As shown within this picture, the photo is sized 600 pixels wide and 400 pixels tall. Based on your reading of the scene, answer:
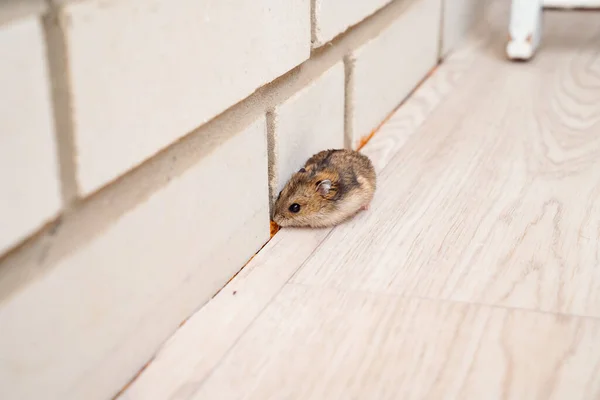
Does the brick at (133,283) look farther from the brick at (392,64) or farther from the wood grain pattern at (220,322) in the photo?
the brick at (392,64)

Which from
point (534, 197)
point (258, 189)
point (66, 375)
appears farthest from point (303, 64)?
point (66, 375)

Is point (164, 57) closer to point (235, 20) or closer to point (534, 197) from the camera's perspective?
point (235, 20)

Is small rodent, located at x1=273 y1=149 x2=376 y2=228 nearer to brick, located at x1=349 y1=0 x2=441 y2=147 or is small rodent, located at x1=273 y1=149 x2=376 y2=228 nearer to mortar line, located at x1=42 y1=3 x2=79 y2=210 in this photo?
brick, located at x1=349 y1=0 x2=441 y2=147

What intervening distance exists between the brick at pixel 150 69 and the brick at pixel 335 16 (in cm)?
25

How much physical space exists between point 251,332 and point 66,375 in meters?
0.35

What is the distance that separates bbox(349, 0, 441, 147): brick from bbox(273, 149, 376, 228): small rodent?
12.5 inches

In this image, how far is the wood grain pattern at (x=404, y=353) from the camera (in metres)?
1.14

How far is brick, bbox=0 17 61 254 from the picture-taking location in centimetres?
85

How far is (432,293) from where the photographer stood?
141 centimetres

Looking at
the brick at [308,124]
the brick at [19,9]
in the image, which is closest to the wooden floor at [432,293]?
the brick at [308,124]

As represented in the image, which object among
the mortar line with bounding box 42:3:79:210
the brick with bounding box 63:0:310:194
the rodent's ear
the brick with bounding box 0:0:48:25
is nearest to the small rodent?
the rodent's ear

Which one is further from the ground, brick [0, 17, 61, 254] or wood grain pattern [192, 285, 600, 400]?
brick [0, 17, 61, 254]

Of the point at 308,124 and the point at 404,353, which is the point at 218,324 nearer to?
the point at 404,353

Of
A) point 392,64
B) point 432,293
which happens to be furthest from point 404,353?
point 392,64
